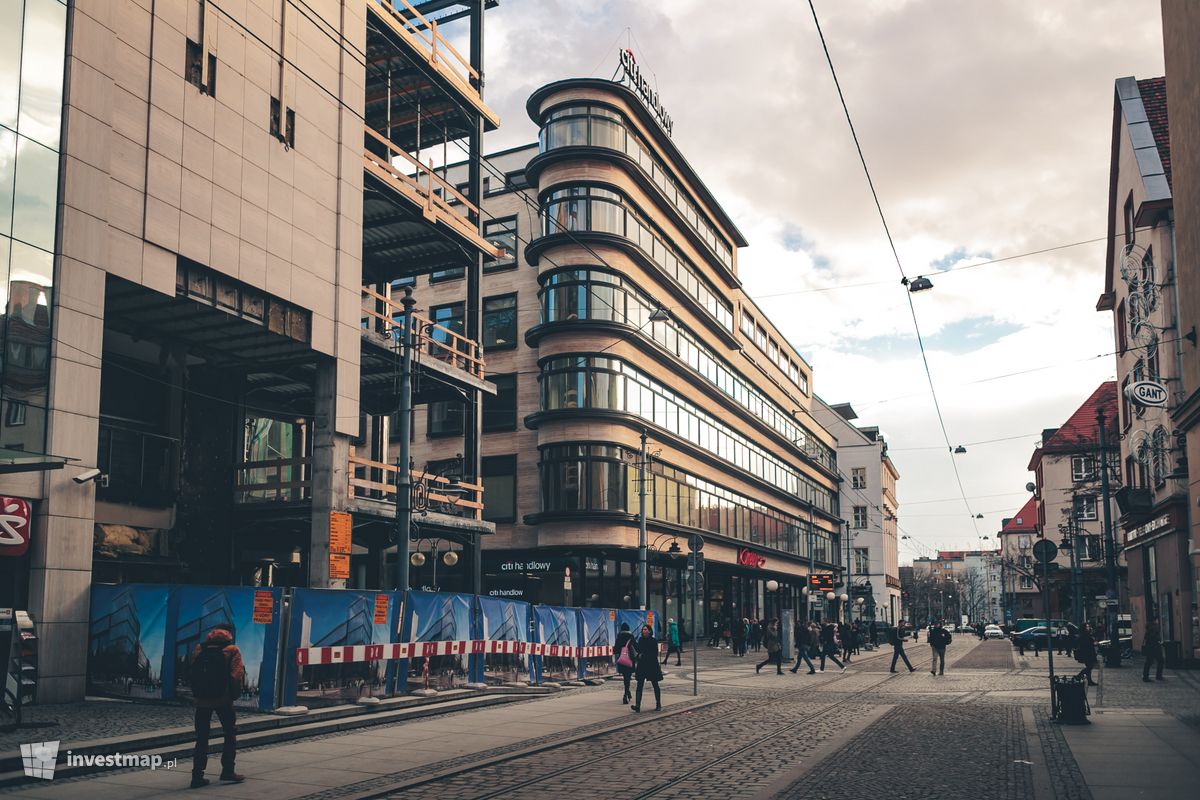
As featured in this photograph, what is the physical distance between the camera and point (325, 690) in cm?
1733

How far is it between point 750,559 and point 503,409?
19.5 meters

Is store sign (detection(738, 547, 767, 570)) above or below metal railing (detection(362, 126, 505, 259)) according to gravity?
below

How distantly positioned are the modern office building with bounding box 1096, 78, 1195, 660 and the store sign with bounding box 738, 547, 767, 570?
20.0 m

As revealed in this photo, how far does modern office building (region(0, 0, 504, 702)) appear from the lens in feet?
59.6

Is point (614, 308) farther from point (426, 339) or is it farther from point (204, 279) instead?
point (204, 279)

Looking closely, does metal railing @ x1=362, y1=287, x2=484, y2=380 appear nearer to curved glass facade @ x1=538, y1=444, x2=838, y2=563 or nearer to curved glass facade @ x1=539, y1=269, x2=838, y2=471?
curved glass facade @ x1=539, y1=269, x2=838, y2=471

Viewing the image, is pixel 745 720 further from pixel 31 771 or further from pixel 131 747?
pixel 31 771

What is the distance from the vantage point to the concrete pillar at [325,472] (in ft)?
84.1

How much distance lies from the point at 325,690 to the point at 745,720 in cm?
705

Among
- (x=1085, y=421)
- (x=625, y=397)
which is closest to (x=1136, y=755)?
(x=625, y=397)

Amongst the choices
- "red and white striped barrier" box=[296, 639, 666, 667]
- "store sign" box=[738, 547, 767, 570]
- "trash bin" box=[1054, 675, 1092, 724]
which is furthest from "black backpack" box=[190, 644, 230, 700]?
"store sign" box=[738, 547, 767, 570]

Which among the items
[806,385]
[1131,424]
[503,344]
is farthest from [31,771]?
[806,385]

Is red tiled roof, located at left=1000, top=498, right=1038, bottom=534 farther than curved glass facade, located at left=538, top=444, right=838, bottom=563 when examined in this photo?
Yes

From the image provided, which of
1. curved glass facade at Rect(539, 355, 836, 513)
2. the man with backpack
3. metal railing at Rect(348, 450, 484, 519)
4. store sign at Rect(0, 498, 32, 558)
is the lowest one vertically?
the man with backpack
